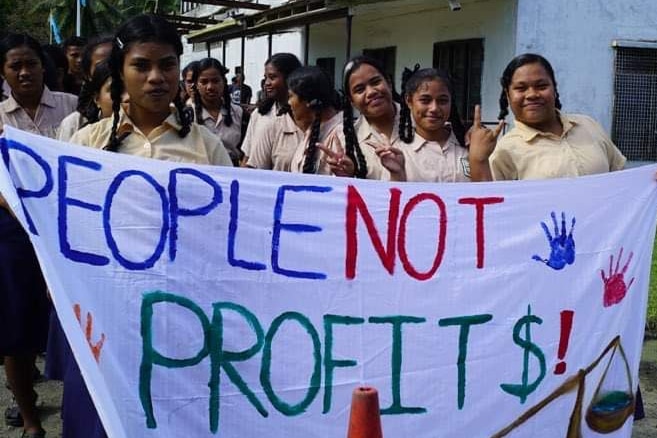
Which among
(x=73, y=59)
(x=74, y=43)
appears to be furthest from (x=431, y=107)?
(x=74, y=43)

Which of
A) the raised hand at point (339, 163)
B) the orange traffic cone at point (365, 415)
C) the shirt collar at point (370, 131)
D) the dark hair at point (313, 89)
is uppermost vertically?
the dark hair at point (313, 89)

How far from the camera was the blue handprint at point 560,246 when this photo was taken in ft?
9.71

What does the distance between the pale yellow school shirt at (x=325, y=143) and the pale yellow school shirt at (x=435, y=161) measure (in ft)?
1.02

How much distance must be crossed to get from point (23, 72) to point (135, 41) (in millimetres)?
1267

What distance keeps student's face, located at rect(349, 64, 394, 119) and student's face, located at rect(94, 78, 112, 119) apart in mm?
1042

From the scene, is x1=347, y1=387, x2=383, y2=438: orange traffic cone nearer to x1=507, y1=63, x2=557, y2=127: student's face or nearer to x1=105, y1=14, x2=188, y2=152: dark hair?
x1=105, y1=14, x2=188, y2=152: dark hair

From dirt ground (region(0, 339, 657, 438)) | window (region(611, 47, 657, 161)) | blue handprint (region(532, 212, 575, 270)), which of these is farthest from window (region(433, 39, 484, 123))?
blue handprint (region(532, 212, 575, 270))

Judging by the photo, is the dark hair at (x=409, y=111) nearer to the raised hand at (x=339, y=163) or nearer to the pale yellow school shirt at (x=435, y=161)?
the pale yellow school shirt at (x=435, y=161)

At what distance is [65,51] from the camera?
5.88 m

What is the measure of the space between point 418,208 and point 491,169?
58 centimetres

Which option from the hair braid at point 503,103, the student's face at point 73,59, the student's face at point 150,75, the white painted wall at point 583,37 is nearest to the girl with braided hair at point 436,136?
the hair braid at point 503,103

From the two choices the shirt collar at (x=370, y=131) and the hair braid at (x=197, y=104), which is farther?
the hair braid at (x=197, y=104)

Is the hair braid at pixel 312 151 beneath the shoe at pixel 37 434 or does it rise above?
above

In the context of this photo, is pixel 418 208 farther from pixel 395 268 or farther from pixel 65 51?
pixel 65 51
